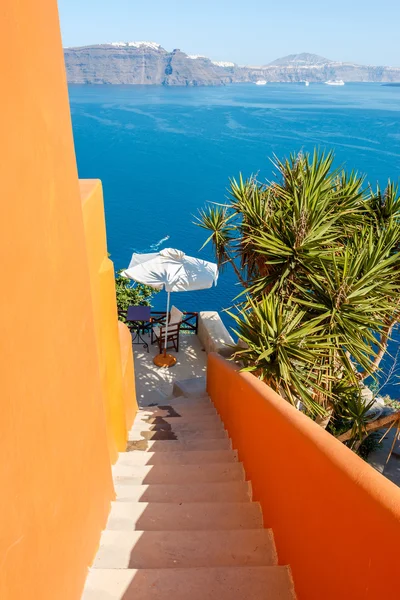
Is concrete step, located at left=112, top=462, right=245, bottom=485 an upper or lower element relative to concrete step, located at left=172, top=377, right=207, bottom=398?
upper

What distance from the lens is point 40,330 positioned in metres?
1.90

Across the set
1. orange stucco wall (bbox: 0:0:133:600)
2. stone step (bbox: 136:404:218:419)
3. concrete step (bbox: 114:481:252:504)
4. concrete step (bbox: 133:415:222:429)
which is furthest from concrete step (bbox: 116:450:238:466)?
stone step (bbox: 136:404:218:419)

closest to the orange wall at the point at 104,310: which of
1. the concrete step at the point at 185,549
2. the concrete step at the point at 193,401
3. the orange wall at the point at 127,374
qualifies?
the orange wall at the point at 127,374

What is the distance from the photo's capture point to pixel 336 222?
617 centimetres

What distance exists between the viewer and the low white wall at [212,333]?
967 centimetres

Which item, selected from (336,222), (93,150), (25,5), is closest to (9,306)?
(25,5)

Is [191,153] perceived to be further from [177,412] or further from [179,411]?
[177,412]

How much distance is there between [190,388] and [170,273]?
256 cm

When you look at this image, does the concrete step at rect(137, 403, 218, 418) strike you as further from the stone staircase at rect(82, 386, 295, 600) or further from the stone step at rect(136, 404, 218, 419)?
the stone staircase at rect(82, 386, 295, 600)

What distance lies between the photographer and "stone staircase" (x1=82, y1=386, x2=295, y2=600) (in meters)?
2.45

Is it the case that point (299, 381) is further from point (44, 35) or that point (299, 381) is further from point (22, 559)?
point (44, 35)

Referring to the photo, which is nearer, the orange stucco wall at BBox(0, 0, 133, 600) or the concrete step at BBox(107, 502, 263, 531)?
the orange stucco wall at BBox(0, 0, 133, 600)

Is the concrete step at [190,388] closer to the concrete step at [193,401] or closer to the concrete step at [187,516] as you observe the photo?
the concrete step at [193,401]

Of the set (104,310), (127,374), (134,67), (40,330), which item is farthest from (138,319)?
(134,67)
